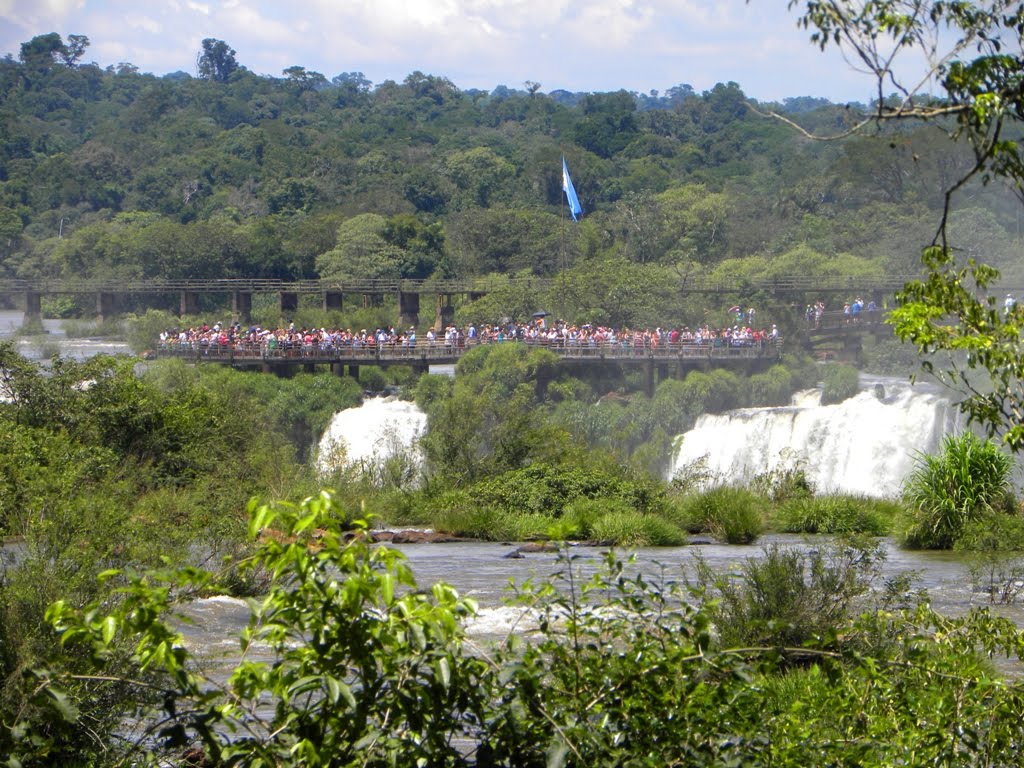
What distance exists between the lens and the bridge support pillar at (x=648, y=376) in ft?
139

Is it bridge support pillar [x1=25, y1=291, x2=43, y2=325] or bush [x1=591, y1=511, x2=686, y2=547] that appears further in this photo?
bridge support pillar [x1=25, y1=291, x2=43, y2=325]

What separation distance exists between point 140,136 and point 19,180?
59.1ft

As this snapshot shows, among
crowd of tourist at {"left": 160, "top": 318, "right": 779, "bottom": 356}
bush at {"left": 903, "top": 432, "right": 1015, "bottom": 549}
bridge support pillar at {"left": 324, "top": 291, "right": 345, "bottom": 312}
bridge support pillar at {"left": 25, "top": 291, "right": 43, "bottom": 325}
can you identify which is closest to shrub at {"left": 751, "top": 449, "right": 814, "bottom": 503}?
bush at {"left": 903, "top": 432, "right": 1015, "bottom": 549}

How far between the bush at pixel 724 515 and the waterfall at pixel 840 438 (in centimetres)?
1254

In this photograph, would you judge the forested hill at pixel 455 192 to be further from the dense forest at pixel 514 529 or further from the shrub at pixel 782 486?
the shrub at pixel 782 486

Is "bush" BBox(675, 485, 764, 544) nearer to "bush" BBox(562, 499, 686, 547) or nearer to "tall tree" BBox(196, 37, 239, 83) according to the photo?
"bush" BBox(562, 499, 686, 547)

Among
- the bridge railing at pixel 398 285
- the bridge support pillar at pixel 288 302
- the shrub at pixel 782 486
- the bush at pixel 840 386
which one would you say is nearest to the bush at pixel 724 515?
the shrub at pixel 782 486

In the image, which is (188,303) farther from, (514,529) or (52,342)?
(514,529)

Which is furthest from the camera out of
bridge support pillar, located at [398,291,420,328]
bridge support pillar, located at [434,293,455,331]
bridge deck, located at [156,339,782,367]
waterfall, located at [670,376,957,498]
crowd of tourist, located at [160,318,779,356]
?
bridge support pillar, located at [398,291,420,328]

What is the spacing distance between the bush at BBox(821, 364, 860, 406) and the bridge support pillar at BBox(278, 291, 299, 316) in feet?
77.5

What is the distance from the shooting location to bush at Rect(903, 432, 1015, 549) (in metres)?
16.3

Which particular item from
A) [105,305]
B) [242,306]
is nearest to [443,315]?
[242,306]

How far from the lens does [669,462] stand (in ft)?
124

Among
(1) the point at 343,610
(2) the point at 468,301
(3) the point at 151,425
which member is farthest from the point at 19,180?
(1) the point at 343,610
